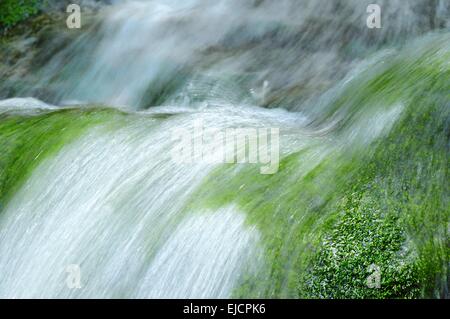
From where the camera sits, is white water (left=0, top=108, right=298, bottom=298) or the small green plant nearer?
white water (left=0, top=108, right=298, bottom=298)

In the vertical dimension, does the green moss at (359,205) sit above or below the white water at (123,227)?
above

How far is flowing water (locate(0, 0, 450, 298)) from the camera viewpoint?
4.64 metres

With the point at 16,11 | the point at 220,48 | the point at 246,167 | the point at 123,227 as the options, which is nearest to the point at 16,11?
the point at 16,11

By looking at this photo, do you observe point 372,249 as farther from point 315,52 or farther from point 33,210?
point 315,52

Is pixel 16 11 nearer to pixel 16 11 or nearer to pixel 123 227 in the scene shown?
pixel 16 11

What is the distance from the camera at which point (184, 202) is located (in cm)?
536

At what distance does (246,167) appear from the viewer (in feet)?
18.1

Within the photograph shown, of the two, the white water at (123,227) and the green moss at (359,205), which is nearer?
the green moss at (359,205)

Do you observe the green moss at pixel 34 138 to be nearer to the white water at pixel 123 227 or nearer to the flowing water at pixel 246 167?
the flowing water at pixel 246 167

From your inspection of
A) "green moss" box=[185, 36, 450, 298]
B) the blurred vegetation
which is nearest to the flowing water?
"green moss" box=[185, 36, 450, 298]

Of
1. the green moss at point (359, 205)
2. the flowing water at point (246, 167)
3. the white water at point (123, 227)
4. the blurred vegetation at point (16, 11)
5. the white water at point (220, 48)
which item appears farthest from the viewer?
the blurred vegetation at point (16, 11)

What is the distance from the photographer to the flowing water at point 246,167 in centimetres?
464

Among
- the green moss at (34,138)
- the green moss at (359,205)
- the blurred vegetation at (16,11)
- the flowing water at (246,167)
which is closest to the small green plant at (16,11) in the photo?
the blurred vegetation at (16,11)

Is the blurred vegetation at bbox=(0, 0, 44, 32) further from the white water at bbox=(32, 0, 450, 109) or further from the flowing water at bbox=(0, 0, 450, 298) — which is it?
the flowing water at bbox=(0, 0, 450, 298)
